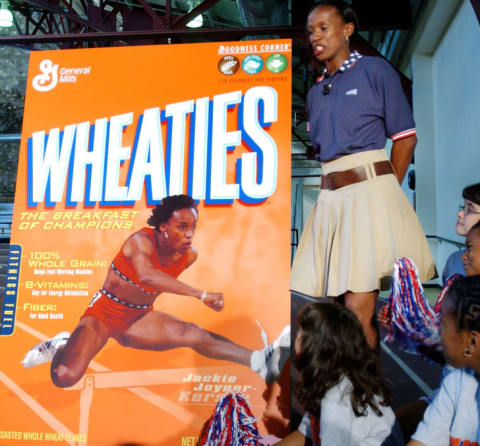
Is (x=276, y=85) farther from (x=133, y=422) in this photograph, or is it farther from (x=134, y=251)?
(x=133, y=422)

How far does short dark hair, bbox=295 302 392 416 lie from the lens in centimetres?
110

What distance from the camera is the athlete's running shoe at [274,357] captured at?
1763 millimetres

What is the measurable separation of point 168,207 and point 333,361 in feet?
3.36

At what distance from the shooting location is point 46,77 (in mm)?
2076

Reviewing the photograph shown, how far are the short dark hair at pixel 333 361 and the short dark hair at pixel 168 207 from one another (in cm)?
89

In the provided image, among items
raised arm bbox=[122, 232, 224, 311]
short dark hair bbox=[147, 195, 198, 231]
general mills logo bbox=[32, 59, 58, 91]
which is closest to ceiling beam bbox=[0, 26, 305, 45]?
general mills logo bbox=[32, 59, 58, 91]

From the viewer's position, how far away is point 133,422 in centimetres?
180

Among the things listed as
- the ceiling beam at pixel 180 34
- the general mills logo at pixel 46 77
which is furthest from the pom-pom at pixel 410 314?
the ceiling beam at pixel 180 34

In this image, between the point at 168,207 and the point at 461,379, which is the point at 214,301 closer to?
the point at 168,207

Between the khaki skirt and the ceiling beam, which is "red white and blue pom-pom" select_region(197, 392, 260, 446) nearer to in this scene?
the khaki skirt

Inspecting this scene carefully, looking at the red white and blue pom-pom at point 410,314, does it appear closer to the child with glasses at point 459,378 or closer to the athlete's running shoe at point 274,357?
the child with glasses at point 459,378

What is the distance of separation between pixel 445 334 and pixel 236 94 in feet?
4.30

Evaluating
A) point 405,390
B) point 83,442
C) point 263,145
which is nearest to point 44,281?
point 83,442

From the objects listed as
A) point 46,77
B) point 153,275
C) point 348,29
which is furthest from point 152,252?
point 348,29
